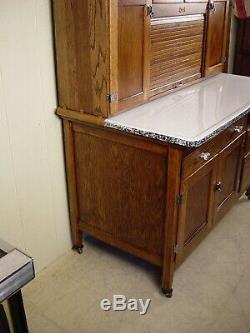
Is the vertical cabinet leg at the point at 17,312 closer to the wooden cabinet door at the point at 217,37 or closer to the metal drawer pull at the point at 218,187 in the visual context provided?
the metal drawer pull at the point at 218,187

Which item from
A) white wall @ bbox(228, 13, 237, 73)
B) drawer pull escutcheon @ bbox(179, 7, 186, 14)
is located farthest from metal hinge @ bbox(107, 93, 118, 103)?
white wall @ bbox(228, 13, 237, 73)

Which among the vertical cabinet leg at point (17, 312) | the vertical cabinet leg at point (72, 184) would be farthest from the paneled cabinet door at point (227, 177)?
the vertical cabinet leg at point (17, 312)

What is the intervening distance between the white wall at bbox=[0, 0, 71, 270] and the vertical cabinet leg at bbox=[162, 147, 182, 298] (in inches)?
23.0

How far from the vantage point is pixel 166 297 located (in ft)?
6.03

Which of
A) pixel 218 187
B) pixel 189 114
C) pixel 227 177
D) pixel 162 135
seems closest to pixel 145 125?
pixel 162 135

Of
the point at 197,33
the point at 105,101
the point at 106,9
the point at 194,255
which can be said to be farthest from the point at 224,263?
the point at 106,9

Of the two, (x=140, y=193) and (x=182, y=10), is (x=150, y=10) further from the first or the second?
(x=140, y=193)

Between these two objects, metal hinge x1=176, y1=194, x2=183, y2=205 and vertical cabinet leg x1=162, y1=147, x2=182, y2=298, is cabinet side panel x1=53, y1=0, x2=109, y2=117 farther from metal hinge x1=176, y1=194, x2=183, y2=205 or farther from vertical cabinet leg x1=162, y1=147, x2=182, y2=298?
metal hinge x1=176, y1=194, x2=183, y2=205

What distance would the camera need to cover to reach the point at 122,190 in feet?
5.87

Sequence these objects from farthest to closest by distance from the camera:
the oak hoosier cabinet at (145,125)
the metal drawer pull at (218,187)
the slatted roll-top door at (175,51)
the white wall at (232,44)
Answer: the white wall at (232,44), the metal drawer pull at (218,187), the slatted roll-top door at (175,51), the oak hoosier cabinet at (145,125)

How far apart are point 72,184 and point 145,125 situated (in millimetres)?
559

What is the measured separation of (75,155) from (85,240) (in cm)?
57

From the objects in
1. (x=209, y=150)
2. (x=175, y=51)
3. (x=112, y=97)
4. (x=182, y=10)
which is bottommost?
(x=209, y=150)

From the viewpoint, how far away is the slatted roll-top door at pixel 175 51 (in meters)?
1.79
